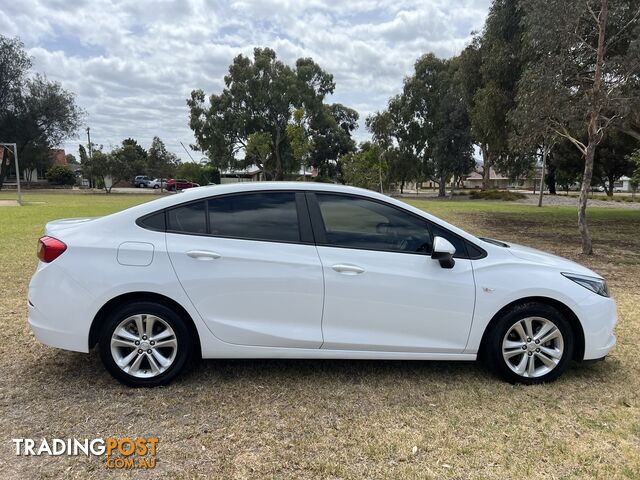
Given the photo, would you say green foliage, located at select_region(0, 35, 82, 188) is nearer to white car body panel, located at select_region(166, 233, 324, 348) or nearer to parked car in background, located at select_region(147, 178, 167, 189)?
parked car in background, located at select_region(147, 178, 167, 189)

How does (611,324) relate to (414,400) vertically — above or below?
above

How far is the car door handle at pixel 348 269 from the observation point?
11.6 feet

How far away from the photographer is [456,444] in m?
2.99

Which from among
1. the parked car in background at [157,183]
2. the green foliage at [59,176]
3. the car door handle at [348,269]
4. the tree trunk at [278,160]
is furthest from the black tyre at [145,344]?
the green foliage at [59,176]

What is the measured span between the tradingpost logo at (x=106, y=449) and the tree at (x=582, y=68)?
9.75 m

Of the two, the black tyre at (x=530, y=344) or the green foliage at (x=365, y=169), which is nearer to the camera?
the black tyre at (x=530, y=344)

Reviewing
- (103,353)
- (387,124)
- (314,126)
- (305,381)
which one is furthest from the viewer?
(314,126)

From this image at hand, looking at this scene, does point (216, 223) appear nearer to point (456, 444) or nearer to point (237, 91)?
point (456, 444)

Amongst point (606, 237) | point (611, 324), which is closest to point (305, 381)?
point (611, 324)

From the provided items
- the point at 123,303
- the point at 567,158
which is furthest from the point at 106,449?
the point at 567,158

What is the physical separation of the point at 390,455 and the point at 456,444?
458mm

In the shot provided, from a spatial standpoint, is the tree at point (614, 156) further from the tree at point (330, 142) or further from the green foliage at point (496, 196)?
the tree at point (330, 142)

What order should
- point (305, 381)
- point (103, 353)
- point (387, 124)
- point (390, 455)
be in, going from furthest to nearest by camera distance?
1. point (387, 124)
2. point (305, 381)
3. point (103, 353)
4. point (390, 455)

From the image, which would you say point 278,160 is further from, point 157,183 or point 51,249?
point 51,249
